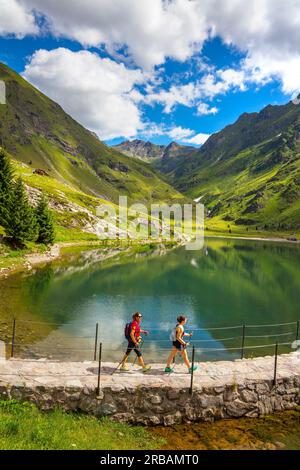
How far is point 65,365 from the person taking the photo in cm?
1873

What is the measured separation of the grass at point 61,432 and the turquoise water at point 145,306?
763 cm

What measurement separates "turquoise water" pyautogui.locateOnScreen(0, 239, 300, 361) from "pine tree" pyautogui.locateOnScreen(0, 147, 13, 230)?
1395 centimetres

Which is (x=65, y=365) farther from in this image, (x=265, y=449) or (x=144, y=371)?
(x=265, y=449)

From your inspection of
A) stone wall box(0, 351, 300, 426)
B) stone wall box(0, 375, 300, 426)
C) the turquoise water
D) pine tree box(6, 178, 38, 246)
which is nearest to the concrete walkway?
stone wall box(0, 351, 300, 426)

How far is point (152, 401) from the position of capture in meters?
16.3

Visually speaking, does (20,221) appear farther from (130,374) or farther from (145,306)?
(130,374)

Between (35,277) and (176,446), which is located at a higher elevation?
(35,277)

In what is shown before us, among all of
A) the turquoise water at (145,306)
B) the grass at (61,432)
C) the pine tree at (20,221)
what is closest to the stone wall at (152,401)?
the grass at (61,432)

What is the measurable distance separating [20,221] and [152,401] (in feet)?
194

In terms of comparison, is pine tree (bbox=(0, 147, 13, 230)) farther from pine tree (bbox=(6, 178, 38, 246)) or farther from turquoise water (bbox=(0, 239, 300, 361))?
turquoise water (bbox=(0, 239, 300, 361))

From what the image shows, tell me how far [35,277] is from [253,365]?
44.7 metres

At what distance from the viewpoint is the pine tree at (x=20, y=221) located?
222 feet

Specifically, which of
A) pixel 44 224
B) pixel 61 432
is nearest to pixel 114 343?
pixel 61 432
